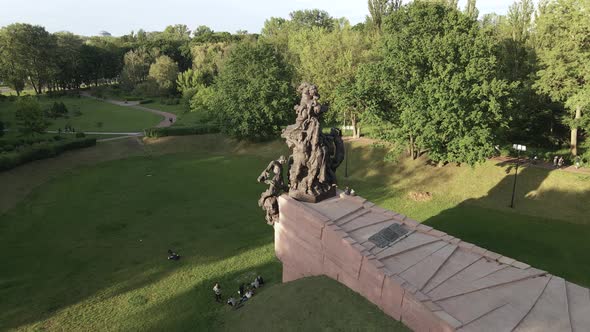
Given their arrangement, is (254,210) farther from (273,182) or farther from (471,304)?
(471,304)

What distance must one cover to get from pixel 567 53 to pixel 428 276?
105 ft

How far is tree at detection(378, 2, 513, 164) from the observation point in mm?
32875

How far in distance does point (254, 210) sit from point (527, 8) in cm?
3851

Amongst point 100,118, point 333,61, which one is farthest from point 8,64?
point 333,61

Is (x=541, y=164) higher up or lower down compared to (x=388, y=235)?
lower down

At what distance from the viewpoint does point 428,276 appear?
1466cm

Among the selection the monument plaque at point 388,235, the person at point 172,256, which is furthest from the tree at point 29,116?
the monument plaque at point 388,235

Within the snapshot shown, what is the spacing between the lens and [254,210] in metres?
33.8

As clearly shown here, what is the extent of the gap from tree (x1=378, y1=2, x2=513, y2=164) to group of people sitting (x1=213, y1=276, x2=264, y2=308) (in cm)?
2092

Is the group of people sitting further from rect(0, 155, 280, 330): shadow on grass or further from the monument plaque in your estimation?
the monument plaque

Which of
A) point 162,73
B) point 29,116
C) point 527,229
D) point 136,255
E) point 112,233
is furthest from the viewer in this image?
point 162,73

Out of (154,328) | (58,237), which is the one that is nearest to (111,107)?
(58,237)

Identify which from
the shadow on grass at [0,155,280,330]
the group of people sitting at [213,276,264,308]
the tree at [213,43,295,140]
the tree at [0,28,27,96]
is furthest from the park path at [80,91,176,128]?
the group of people sitting at [213,276,264,308]

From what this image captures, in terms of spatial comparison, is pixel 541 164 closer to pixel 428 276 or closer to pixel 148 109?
pixel 428 276
